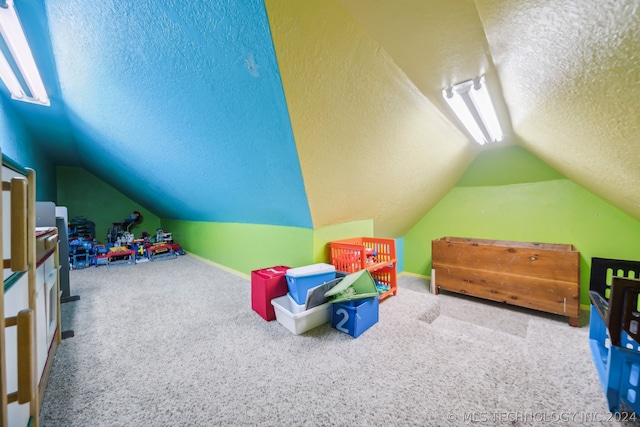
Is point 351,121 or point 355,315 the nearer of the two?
point 351,121

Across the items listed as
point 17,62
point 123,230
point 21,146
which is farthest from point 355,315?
point 123,230

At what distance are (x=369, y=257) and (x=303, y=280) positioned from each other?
3.30 ft

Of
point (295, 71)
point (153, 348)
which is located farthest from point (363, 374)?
point (295, 71)

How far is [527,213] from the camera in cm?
271

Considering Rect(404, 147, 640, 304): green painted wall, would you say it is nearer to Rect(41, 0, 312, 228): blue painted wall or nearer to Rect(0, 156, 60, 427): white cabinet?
Rect(41, 0, 312, 228): blue painted wall

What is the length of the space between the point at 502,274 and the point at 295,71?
8.63 feet

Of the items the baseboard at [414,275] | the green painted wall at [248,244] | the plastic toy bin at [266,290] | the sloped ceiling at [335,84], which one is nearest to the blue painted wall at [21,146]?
the sloped ceiling at [335,84]

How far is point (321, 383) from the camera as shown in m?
1.20

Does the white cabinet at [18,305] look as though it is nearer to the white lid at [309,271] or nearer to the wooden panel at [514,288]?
the white lid at [309,271]

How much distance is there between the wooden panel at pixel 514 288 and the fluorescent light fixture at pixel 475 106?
1.41 meters

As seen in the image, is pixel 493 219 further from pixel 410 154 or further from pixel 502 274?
pixel 410 154

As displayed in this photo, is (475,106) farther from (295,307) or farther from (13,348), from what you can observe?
(13,348)

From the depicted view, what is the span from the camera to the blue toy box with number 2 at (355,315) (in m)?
1.61

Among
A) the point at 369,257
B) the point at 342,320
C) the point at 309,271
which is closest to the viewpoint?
the point at 342,320
